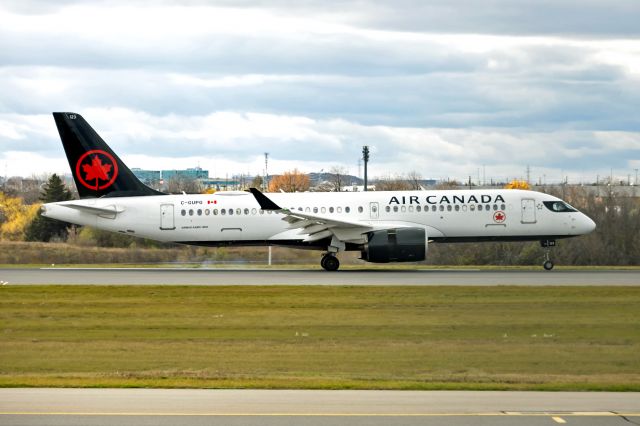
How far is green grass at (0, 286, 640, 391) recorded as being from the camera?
17625 millimetres

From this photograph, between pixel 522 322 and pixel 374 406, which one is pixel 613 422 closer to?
pixel 374 406

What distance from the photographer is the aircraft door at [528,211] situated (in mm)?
41812

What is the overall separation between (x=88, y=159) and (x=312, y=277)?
11472mm

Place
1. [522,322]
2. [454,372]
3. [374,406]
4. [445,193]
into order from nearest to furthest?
1. [374,406]
2. [454,372]
3. [522,322]
4. [445,193]

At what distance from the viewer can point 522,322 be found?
82.8 feet

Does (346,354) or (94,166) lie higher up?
(94,166)

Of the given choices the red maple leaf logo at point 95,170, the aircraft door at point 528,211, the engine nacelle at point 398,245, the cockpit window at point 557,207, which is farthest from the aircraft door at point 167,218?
the cockpit window at point 557,207

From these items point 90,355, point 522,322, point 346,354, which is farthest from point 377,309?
point 90,355

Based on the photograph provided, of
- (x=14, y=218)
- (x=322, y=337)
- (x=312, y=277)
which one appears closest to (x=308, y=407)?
(x=322, y=337)

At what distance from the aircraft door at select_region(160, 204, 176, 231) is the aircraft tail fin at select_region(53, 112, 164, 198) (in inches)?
73.0

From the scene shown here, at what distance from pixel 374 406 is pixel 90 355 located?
8666 millimetres

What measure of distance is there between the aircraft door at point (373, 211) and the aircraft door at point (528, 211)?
5880 millimetres

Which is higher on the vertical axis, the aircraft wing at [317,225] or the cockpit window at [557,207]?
the cockpit window at [557,207]

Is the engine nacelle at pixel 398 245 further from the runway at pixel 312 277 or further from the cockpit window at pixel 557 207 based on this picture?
the cockpit window at pixel 557 207
